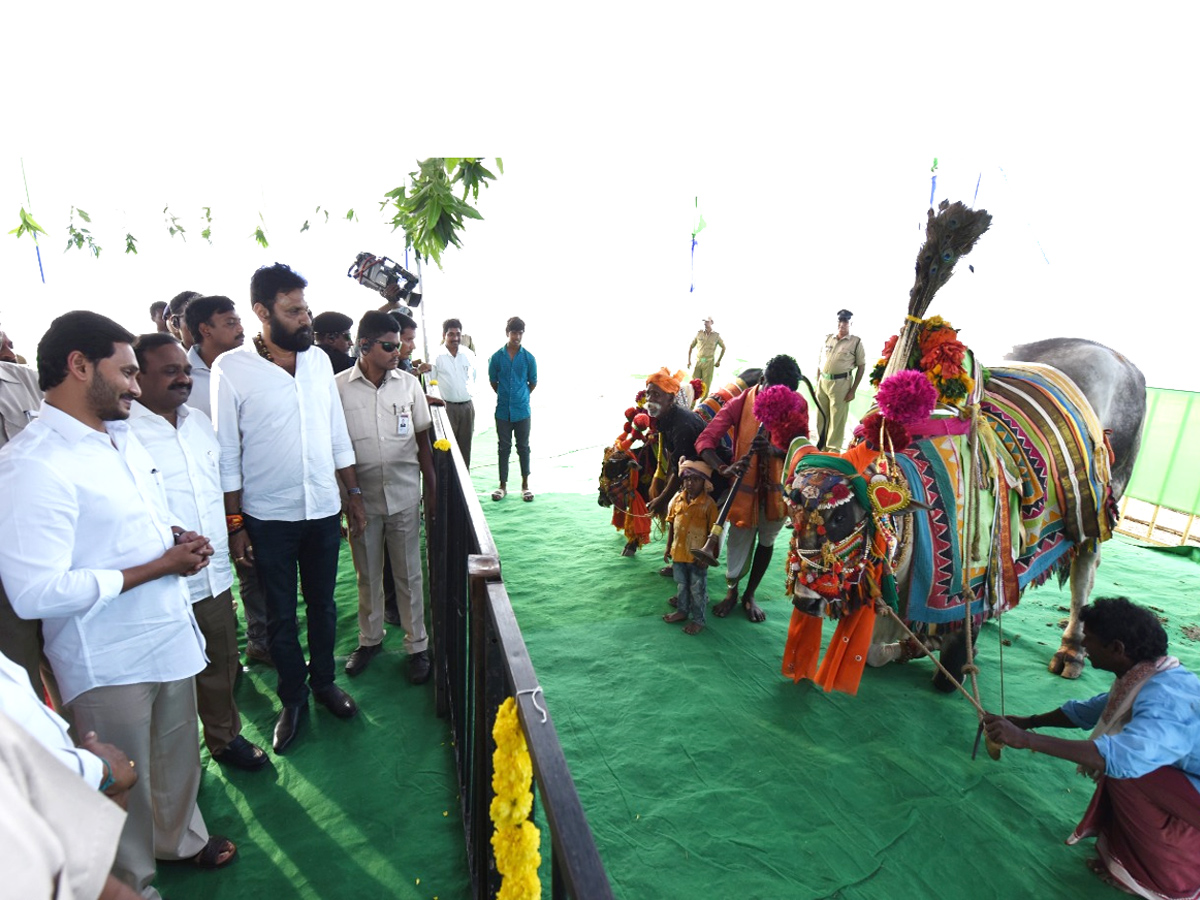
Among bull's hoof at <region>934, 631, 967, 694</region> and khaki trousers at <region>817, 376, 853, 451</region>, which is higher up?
khaki trousers at <region>817, 376, 853, 451</region>

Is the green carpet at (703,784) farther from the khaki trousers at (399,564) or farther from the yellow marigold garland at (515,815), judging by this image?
the yellow marigold garland at (515,815)

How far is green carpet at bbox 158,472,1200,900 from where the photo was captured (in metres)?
2.59

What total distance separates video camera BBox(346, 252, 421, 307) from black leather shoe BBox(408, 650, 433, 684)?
3.33 metres

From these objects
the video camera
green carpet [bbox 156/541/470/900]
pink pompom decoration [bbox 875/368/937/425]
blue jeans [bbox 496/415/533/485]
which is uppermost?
the video camera

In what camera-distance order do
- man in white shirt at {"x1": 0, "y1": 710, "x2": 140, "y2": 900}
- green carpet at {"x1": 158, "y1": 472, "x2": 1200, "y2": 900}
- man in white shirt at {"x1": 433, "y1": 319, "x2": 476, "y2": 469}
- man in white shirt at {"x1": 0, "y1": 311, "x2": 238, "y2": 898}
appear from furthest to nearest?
man in white shirt at {"x1": 433, "y1": 319, "x2": 476, "y2": 469} < green carpet at {"x1": 158, "y1": 472, "x2": 1200, "y2": 900} < man in white shirt at {"x1": 0, "y1": 311, "x2": 238, "y2": 898} < man in white shirt at {"x1": 0, "y1": 710, "x2": 140, "y2": 900}

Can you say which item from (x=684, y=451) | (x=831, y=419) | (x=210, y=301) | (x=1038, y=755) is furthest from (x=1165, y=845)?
(x=831, y=419)

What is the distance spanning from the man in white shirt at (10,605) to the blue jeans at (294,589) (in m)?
0.84

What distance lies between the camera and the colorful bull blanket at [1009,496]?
3.57 meters

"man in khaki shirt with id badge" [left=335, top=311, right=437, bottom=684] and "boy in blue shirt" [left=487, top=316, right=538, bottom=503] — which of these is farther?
"boy in blue shirt" [left=487, top=316, right=538, bottom=503]

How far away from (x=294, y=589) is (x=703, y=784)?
2.29 m

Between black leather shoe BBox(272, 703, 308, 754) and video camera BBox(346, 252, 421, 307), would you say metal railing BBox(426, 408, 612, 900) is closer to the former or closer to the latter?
black leather shoe BBox(272, 703, 308, 754)

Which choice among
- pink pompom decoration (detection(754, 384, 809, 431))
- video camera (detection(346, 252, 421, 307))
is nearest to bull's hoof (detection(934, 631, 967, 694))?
pink pompom decoration (detection(754, 384, 809, 431))

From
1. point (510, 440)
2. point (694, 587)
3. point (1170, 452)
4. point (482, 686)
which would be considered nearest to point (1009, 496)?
point (694, 587)

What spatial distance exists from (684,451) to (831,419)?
5.38m
